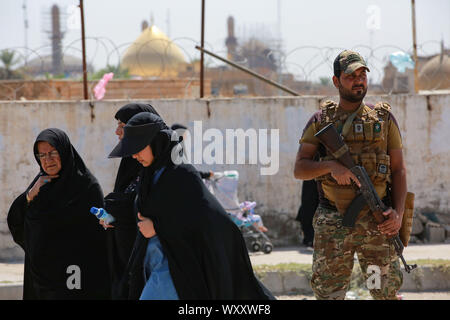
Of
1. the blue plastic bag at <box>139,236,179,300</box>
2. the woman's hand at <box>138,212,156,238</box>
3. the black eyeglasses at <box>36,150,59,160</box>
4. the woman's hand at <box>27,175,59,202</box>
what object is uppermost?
the black eyeglasses at <box>36,150,59,160</box>

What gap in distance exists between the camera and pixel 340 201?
13.7ft

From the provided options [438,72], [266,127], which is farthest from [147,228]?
[438,72]

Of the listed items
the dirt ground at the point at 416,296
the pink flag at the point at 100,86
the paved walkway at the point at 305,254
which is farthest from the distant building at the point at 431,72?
the pink flag at the point at 100,86

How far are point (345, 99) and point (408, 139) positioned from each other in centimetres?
521

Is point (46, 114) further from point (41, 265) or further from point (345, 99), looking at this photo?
point (345, 99)

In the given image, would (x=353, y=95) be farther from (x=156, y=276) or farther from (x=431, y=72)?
(x=431, y=72)

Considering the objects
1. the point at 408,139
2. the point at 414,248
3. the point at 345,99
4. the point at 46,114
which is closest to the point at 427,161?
the point at 408,139

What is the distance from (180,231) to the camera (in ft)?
11.6

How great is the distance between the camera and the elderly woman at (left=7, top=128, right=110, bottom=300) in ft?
15.3

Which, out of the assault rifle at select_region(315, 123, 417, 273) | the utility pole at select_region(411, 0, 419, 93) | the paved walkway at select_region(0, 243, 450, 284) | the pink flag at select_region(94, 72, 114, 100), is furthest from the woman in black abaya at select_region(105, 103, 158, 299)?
the utility pole at select_region(411, 0, 419, 93)

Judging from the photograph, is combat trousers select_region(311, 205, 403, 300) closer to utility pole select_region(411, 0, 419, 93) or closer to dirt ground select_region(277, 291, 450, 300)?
dirt ground select_region(277, 291, 450, 300)

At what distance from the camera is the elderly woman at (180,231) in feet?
11.6
